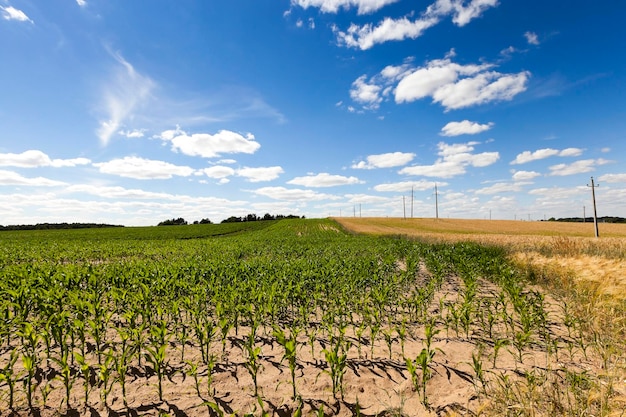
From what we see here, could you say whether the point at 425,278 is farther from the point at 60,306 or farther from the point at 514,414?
the point at 60,306

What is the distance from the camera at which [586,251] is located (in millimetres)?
18203

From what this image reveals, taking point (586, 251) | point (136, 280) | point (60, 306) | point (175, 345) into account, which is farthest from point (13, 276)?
point (586, 251)

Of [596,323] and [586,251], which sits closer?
[596,323]

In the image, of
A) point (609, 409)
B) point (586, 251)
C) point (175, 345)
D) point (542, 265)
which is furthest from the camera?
point (586, 251)

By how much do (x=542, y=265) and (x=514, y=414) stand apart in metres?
12.4

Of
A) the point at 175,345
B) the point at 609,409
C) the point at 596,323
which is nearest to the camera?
the point at 609,409

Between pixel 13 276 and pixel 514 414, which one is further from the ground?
pixel 13 276

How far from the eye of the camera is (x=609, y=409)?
3582mm

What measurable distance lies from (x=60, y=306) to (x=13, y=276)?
5084mm

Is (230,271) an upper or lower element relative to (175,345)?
upper

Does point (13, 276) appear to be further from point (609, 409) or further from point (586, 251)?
point (586, 251)

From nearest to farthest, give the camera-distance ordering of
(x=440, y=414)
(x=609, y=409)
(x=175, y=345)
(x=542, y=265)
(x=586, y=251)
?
(x=609, y=409) < (x=440, y=414) < (x=175, y=345) < (x=542, y=265) < (x=586, y=251)

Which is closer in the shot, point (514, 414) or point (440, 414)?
point (514, 414)

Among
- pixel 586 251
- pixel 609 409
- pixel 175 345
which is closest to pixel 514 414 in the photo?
pixel 609 409
